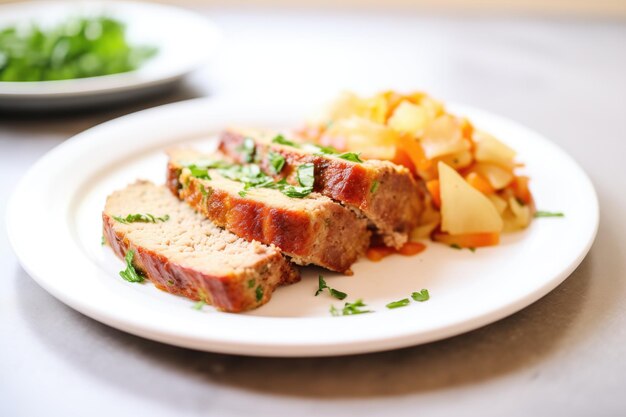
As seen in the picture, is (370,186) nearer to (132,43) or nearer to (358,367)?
(358,367)

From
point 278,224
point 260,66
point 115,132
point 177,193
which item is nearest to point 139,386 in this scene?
point 278,224

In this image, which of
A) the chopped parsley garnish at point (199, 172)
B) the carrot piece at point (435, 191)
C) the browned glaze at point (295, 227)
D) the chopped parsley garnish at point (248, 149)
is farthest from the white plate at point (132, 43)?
the carrot piece at point (435, 191)

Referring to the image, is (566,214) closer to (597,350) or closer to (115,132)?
(597,350)

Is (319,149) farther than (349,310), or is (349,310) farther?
(319,149)

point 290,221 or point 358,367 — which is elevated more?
point 290,221

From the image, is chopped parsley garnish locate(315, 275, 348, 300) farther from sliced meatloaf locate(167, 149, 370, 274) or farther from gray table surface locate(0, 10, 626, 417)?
gray table surface locate(0, 10, 626, 417)

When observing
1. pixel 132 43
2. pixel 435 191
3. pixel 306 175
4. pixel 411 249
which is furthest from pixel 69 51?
pixel 411 249

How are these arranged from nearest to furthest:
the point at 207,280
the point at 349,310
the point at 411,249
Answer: the point at 207,280 → the point at 349,310 → the point at 411,249
